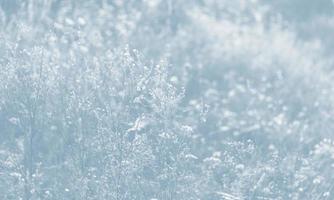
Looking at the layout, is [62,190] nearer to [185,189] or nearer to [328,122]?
[185,189]

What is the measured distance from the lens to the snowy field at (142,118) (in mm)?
4695

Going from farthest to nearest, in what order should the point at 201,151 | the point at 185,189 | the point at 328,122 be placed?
the point at 328,122, the point at 201,151, the point at 185,189

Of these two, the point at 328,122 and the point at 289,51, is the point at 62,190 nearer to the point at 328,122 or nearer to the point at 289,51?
A: the point at 328,122

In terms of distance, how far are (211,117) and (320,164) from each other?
107 cm

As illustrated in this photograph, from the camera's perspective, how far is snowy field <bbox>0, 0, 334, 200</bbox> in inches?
185

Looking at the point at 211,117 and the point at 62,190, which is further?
the point at 211,117

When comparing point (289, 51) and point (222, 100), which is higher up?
point (289, 51)

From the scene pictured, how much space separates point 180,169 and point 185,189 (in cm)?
14

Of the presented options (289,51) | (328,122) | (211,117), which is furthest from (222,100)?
A: (289,51)

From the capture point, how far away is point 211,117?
6.28 m

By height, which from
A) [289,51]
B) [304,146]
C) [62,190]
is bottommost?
[62,190]

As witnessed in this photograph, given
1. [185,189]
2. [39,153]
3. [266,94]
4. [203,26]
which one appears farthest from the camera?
[203,26]

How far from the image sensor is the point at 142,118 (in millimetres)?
4637

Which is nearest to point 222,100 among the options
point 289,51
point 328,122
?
point 328,122
